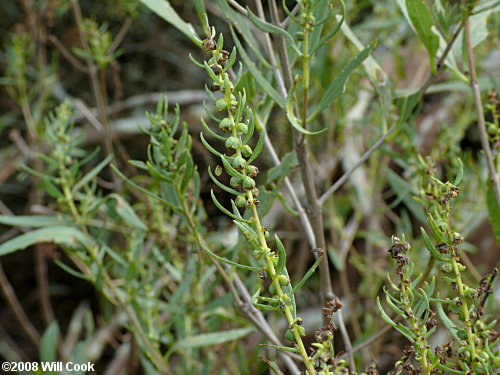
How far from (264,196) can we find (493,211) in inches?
8.1

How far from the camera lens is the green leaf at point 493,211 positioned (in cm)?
43

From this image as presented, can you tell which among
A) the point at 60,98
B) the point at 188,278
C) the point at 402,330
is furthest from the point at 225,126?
the point at 60,98

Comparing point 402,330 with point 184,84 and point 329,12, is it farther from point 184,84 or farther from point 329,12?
point 184,84

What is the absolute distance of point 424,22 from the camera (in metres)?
0.41

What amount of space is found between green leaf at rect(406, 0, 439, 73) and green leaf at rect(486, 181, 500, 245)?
0.38ft

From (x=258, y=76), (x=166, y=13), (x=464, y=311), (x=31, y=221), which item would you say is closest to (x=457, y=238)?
(x=464, y=311)

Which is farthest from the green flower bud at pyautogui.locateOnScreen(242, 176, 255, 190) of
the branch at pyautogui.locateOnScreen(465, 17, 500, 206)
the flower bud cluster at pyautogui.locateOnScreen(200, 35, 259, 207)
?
the branch at pyautogui.locateOnScreen(465, 17, 500, 206)

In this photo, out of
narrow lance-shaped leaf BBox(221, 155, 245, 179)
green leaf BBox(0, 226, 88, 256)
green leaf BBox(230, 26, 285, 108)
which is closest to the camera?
narrow lance-shaped leaf BBox(221, 155, 245, 179)

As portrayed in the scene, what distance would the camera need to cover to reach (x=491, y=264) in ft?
3.35

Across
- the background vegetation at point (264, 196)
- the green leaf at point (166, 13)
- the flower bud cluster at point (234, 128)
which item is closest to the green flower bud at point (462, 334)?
the background vegetation at point (264, 196)

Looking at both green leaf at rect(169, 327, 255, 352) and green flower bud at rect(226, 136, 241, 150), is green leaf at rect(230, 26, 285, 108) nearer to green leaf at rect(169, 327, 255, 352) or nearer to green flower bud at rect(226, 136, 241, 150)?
green flower bud at rect(226, 136, 241, 150)

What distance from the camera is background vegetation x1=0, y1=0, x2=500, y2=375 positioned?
0.28 m

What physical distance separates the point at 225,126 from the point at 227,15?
0.17m

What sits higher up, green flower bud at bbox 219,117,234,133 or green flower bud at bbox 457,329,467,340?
green flower bud at bbox 219,117,234,133
